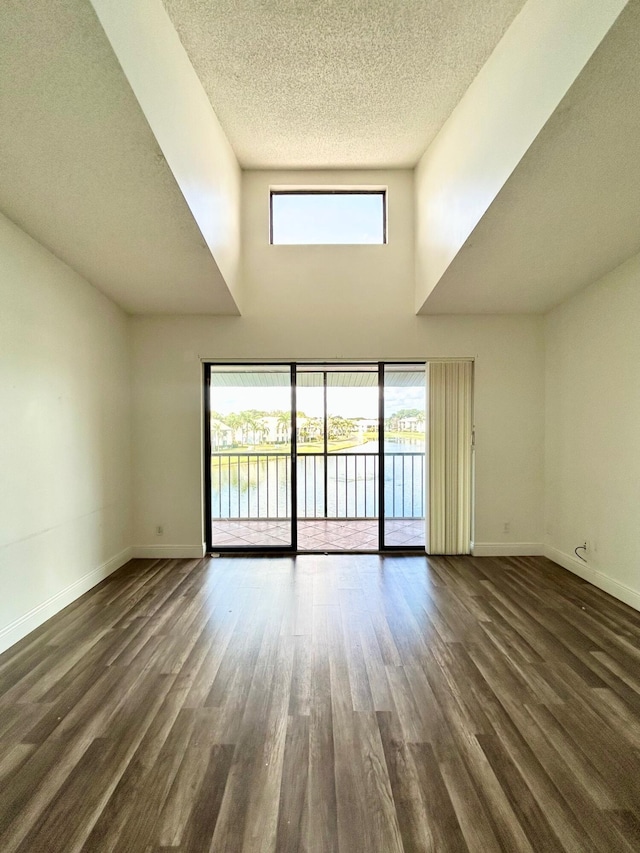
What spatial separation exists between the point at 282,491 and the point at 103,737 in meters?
3.13

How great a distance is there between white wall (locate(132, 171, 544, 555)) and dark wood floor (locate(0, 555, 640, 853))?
3.56ft

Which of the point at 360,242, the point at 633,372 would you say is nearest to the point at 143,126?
the point at 360,242

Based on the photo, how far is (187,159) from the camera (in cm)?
229

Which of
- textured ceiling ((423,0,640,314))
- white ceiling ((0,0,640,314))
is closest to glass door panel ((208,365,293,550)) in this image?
white ceiling ((0,0,640,314))

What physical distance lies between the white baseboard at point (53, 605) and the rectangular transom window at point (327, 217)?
11.8 ft

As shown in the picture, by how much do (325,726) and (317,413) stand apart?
391 centimetres

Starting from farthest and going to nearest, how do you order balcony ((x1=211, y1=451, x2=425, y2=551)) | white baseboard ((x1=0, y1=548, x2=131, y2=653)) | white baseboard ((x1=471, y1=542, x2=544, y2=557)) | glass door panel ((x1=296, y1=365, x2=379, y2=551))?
glass door panel ((x1=296, y1=365, x2=379, y2=551)) < balcony ((x1=211, y1=451, x2=425, y2=551)) < white baseboard ((x1=471, y1=542, x2=544, y2=557)) < white baseboard ((x1=0, y1=548, x2=131, y2=653))

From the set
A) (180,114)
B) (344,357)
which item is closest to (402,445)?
(344,357)

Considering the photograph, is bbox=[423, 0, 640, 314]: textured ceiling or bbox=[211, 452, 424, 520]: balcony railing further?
bbox=[211, 452, 424, 520]: balcony railing

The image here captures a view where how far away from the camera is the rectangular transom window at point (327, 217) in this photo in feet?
13.1

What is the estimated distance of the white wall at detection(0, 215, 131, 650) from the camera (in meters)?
2.41

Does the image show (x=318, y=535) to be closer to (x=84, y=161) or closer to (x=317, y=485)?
(x=317, y=485)

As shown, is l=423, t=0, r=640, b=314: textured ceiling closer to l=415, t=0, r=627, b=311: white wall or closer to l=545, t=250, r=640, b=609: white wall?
l=415, t=0, r=627, b=311: white wall

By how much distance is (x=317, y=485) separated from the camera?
220 inches
